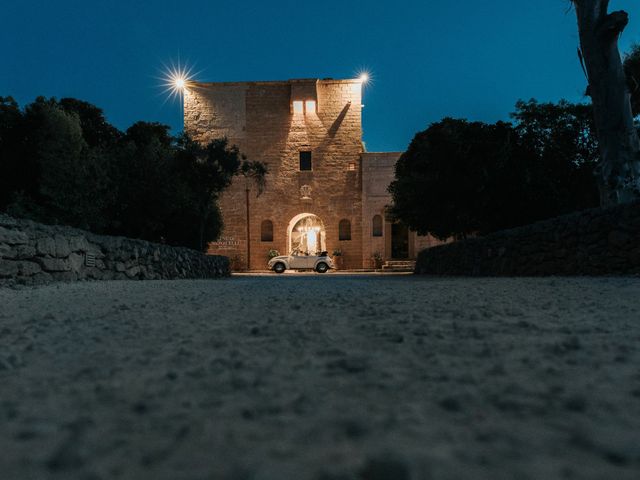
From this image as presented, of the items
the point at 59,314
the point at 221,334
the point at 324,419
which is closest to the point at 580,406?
the point at 324,419

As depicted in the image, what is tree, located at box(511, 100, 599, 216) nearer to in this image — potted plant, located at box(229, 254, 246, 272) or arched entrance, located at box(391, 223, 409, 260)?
arched entrance, located at box(391, 223, 409, 260)

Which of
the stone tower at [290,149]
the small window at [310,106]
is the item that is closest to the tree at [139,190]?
the stone tower at [290,149]

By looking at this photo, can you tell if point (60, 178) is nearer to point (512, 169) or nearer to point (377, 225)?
point (512, 169)

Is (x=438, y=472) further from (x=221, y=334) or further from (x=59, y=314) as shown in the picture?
(x=59, y=314)

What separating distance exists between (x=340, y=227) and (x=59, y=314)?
2127 centimetres

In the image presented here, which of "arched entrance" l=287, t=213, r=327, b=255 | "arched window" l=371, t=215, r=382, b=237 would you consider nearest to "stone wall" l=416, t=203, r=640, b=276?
"arched window" l=371, t=215, r=382, b=237

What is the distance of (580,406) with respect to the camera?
1.00 m

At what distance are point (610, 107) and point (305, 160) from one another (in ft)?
58.5

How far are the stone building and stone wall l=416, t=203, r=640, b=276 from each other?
13.2 m

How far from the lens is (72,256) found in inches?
271

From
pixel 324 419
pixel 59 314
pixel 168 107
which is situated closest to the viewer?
pixel 324 419

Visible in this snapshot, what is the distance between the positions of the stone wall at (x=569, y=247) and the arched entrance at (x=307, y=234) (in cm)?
1441

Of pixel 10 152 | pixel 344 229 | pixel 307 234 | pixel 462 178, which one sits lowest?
pixel 307 234

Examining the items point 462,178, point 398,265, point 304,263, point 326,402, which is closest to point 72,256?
point 326,402
